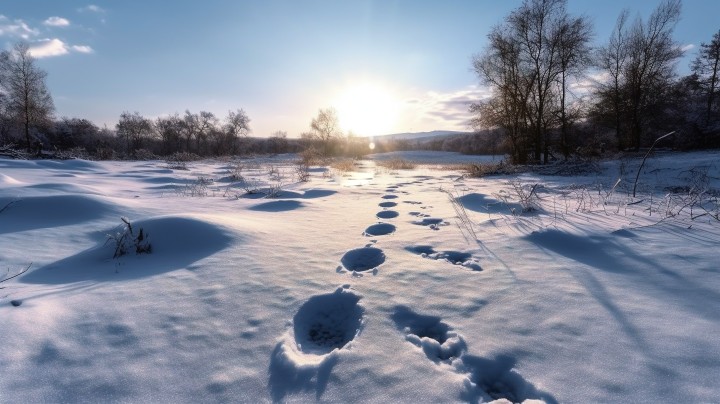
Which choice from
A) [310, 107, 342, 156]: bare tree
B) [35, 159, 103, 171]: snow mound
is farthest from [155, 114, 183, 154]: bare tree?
[35, 159, 103, 171]: snow mound

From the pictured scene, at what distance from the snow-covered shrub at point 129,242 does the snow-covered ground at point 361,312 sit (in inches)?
2.2

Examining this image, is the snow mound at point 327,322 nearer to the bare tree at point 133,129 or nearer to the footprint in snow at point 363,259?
the footprint in snow at point 363,259

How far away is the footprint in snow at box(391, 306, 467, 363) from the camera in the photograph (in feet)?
5.00

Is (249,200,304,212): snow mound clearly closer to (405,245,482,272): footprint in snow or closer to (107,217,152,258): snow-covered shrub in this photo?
(107,217,152,258): snow-covered shrub

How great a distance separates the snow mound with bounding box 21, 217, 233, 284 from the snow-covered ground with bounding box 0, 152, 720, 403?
0.06 feet

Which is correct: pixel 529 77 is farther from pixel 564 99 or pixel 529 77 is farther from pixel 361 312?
pixel 361 312

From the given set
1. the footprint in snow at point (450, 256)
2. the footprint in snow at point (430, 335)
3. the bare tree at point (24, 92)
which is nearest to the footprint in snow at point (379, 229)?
the footprint in snow at point (450, 256)

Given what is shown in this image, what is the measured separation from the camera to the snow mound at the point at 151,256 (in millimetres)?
2305

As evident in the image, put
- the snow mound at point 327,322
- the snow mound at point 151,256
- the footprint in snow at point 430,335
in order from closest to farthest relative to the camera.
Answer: the footprint in snow at point 430,335 → the snow mound at point 327,322 → the snow mound at point 151,256

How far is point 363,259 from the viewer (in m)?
2.84

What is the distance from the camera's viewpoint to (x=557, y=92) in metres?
14.7

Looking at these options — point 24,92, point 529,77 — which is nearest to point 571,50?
point 529,77

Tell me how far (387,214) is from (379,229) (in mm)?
844

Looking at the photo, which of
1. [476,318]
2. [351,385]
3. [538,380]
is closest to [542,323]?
[476,318]
